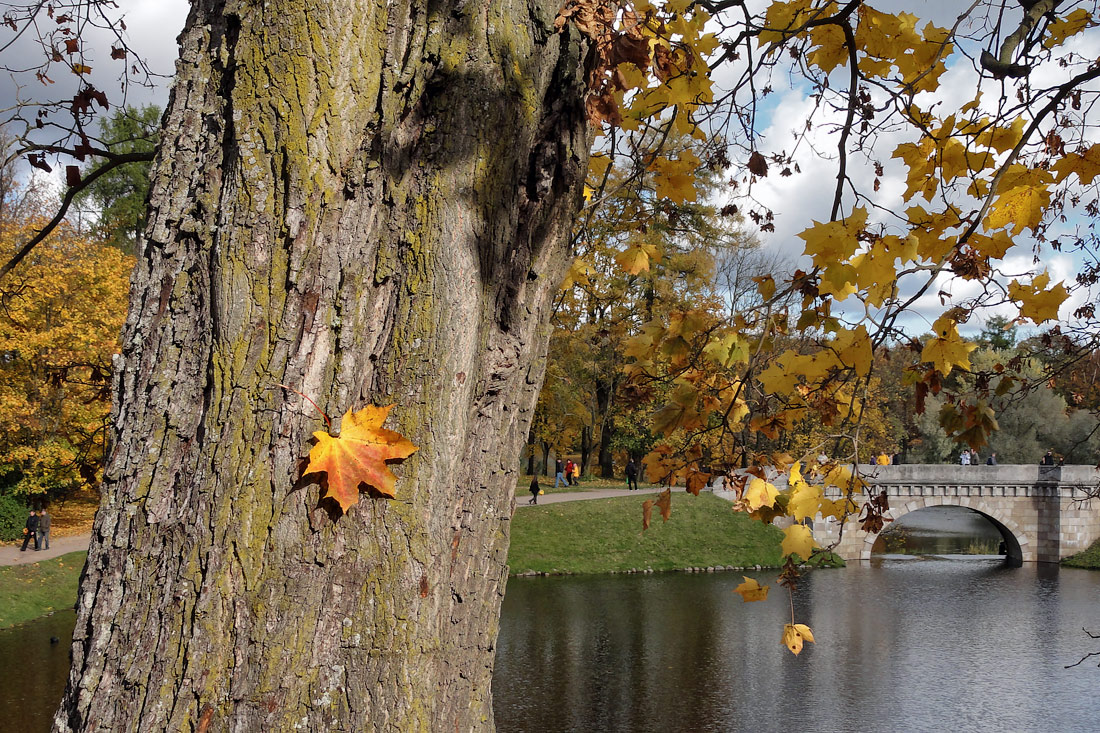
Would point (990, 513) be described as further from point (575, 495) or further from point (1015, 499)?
point (575, 495)

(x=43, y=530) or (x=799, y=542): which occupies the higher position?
(x=799, y=542)

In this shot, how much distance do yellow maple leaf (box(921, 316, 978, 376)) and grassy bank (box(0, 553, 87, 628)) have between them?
15.2 m

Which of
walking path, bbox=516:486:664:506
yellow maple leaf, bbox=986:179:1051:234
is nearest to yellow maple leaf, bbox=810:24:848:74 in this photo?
yellow maple leaf, bbox=986:179:1051:234

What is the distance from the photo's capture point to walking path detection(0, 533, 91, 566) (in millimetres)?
15664

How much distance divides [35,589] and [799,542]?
15920mm

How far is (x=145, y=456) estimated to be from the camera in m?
1.26

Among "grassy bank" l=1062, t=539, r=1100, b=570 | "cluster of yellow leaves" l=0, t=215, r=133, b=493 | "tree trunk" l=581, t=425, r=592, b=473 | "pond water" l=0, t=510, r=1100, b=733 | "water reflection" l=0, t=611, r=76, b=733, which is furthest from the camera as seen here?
"tree trunk" l=581, t=425, r=592, b=473

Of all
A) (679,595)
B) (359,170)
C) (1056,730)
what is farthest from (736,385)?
(679,595)

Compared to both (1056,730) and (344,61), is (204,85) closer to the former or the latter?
(344,61)

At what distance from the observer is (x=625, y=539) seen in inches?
861

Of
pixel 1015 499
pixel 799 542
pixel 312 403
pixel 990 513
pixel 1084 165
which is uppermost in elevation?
pixel 1084 165

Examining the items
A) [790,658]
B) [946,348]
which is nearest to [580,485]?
[790,658]

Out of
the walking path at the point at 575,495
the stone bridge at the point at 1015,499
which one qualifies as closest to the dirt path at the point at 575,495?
the walking path at the point at 575,495

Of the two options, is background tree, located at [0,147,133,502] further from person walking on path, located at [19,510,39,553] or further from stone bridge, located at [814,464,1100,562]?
stone bridge, located at [814,464,1100,562]
